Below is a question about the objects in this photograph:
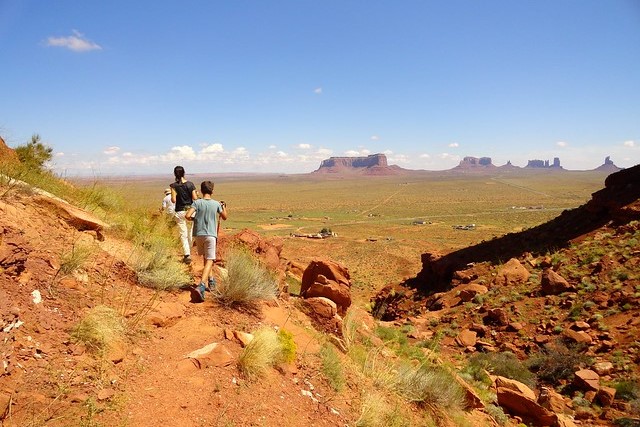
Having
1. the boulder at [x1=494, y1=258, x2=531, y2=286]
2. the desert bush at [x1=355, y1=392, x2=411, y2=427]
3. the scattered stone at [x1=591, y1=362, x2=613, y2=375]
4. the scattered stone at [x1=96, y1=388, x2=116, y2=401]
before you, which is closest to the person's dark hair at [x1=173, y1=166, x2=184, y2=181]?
the scattered stone at [x1=96, y1=388, x2=116, y2=401]

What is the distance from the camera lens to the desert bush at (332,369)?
4.40m

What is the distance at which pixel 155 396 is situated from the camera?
3.23 m

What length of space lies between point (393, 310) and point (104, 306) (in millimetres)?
14298

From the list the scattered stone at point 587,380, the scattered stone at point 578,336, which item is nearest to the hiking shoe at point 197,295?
the scattered stone at point 587,380

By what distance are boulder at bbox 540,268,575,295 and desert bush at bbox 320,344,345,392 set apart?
35.4ft

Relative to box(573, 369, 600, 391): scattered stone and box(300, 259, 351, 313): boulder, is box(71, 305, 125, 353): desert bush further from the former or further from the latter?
box(573, 369, 600, 391): scattered stone

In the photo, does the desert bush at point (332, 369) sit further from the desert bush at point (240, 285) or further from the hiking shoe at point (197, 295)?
the hiking shoe at point (197, 295)

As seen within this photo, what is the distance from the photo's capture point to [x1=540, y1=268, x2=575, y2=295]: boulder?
12375mm

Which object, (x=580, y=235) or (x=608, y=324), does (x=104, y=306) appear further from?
(x=580, y=235)

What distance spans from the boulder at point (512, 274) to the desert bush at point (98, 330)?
13969 millimetres

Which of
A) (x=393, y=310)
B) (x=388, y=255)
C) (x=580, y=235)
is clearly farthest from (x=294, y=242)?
(x=580, y=235)

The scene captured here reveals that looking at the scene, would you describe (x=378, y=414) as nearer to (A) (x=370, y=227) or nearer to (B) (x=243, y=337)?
(B) (x=243, y=337)

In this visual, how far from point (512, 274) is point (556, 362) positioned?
5.92 meters

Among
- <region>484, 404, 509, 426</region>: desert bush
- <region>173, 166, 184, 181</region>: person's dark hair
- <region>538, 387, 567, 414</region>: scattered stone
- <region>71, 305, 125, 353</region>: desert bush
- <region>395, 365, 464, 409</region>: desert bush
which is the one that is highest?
<region>173, 166, 184, 181</region>: person's dark hair
